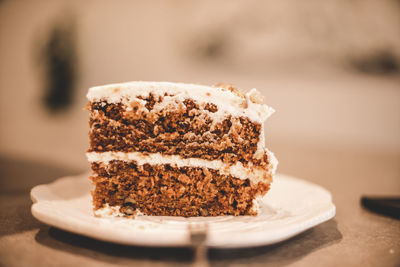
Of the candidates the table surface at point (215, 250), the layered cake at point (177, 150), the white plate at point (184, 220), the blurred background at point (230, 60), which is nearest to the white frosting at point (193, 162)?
the layered cake at point (177, 150)

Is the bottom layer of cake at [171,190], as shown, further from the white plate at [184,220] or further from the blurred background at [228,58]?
the blurred background at [228,58]

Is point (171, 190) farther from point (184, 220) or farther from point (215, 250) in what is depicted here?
point (215, 250)

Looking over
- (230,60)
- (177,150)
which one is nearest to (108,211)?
(177,150)

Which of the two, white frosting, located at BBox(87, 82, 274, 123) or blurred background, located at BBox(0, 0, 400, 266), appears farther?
blurred background, located at BBox(0, 0, 400, 266)

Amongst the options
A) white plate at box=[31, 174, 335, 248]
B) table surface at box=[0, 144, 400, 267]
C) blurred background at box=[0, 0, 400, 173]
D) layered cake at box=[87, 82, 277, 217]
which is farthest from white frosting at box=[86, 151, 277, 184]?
blurred background at box=[0, 0, 400, 173]

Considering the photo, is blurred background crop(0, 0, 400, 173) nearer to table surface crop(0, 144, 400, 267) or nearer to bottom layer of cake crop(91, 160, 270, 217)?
table surface crop(0, 144, 400, 267)

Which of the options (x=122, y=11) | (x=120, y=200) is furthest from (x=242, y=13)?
(x=120, y=200)

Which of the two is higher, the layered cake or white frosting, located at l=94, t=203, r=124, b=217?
the layered cake
